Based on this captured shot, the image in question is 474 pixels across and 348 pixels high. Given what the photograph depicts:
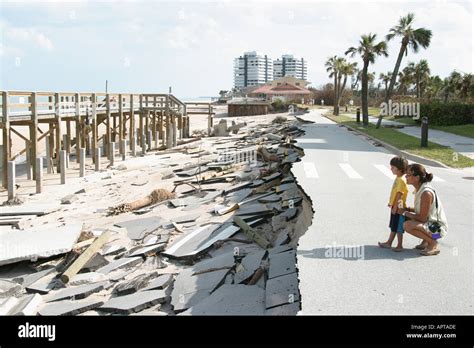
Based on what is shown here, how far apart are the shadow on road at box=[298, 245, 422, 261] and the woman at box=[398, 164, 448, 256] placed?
0.34 m

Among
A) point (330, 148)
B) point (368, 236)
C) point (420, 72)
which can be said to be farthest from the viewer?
point (420, 72)

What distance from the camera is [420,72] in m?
75.1

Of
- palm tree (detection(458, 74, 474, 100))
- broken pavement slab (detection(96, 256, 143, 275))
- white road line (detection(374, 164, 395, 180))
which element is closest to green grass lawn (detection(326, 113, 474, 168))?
white road line (detection(374, 164, 395, 180))

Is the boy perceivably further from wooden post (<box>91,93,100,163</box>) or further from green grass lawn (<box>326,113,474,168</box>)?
wooden post (<box>91,93,100,163</box>)

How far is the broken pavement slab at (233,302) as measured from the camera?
670cm

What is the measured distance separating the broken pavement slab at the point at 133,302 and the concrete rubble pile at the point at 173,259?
0.01 metres

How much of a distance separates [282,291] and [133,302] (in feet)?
7.34

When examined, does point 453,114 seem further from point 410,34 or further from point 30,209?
point 30,209
